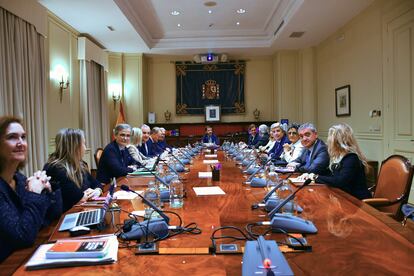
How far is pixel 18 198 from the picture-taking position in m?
1.60

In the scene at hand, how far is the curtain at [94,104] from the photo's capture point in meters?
7.02

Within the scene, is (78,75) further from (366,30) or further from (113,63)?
(366,30)

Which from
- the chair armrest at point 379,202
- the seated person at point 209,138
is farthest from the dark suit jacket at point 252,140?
the chair armrest at point 379,202

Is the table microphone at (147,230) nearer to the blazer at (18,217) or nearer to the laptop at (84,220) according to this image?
the laptop at (84,220)

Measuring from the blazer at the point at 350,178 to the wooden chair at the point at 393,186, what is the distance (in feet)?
0.43

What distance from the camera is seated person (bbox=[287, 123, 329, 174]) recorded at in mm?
3480

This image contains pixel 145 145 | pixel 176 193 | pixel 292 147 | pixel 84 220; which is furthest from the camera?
pixel 145 145

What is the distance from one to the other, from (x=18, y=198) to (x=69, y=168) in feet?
2.48

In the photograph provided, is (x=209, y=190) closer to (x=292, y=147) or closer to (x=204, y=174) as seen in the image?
(x=204, y=174)

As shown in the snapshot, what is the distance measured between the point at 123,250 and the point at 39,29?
188 inches

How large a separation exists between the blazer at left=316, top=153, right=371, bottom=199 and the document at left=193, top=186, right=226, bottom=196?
2.82ft

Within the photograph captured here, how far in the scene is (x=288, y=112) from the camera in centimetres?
930

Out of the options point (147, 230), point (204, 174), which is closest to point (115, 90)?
point (204, 174)

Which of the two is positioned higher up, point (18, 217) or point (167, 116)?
point (167, 116)
